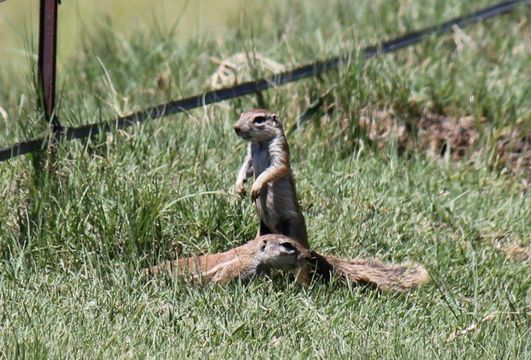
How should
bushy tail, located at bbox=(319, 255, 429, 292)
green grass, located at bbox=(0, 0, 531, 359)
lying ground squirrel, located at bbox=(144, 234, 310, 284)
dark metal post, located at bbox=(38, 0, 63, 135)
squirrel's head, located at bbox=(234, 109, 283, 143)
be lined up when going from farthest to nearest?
1. dark metal post, located at bbox=(38, 0, 63, 135)
2. squirrel's head, located at bbox=(234, 109, 283, 143)
3. bushy tail, located at bbox=(319, 255, 429, 292)
4. lying ground squirrel, located at bbox=(144, 234, 310, 284)
5. green grass, located at bbox=(0, 0, 531, 359)

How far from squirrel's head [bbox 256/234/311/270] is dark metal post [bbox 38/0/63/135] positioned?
124 centimetres

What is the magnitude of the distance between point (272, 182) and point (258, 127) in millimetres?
255

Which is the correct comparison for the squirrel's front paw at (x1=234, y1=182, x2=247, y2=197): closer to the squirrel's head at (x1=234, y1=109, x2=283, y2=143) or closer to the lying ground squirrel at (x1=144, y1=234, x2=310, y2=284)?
the squirrel's head at (x1=234, y1=109, x2=283, y2=143)

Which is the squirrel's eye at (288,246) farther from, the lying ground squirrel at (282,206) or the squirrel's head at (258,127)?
the squirrel's head at (258,127)

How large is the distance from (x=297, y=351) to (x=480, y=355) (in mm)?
700

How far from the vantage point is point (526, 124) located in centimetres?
741

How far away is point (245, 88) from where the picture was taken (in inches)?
269

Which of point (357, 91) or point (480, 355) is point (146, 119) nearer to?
point (357, 91)

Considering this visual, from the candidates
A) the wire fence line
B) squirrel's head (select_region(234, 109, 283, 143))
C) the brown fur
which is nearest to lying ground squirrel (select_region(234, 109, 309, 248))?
squirrel's head (select_region(234, 109, 283, 143))

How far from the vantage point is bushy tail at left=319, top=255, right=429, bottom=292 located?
17.8 ft

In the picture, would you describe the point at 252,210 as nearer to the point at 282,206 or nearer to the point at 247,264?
the point at 282,206

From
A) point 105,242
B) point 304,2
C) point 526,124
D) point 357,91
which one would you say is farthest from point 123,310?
point 304,2

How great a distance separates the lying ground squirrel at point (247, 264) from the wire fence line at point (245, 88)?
91 cm

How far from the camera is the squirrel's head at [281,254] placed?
5238 millimetres
